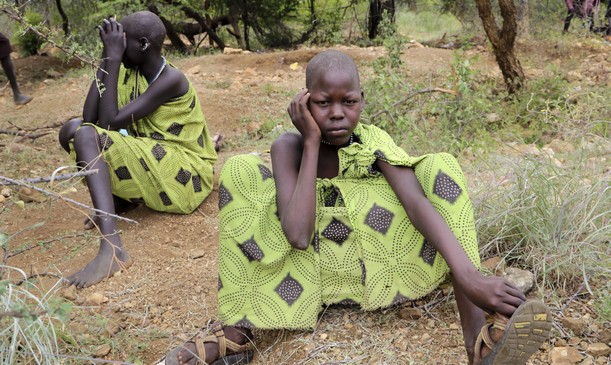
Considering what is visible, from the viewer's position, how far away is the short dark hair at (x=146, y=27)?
315 centimetres

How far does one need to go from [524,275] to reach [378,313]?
54 cm

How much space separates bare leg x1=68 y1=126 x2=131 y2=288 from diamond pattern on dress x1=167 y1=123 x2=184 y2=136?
1.43 feet

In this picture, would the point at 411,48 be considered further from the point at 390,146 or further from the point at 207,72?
the point at 390,146

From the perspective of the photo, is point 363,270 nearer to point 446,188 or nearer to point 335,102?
point 446,188

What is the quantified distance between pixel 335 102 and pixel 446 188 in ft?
1.49

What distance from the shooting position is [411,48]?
751 centimetres

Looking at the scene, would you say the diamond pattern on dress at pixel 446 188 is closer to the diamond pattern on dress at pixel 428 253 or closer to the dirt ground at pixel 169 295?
the diamond pattern on dress at pixel 428 253

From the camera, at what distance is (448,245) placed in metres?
1.86

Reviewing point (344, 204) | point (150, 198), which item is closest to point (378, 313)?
point (344, 204)

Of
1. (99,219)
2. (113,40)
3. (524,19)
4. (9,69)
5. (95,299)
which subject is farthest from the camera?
(524,19)

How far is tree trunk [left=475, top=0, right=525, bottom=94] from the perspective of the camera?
189 inches

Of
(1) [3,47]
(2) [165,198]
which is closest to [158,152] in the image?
(2) [165,198]

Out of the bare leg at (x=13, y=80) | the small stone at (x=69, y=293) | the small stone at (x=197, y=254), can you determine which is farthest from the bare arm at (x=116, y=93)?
the bare leg at (x=13, y=80)

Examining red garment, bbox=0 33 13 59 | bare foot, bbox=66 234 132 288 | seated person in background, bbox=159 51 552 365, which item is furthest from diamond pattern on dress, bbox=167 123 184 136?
red garment, bbox=0 33 13 59
